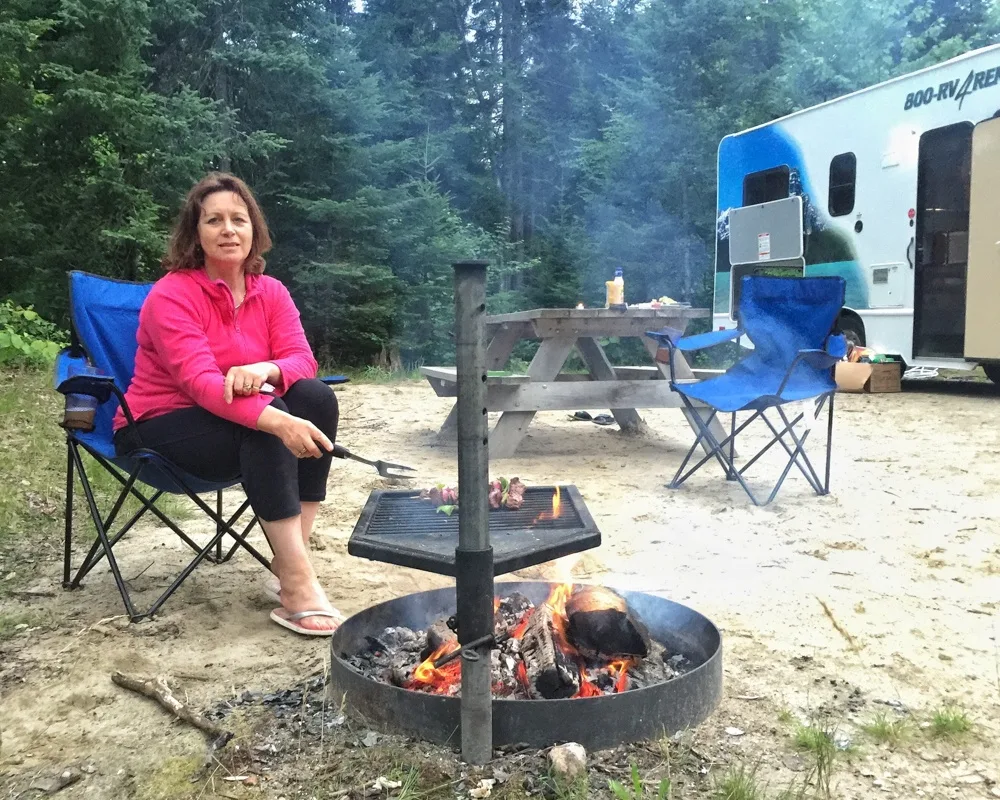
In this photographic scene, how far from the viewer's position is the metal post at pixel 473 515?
4.07 feet

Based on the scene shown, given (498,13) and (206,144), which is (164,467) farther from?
(498,13)

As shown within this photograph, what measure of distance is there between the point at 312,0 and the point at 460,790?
12588 mm

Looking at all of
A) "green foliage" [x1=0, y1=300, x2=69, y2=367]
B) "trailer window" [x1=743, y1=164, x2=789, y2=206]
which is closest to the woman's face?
"green foliage" [x1=0, y1=300, x2=69, y2=367]

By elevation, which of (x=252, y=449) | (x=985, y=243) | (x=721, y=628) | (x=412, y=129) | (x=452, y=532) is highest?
(x=412, y=129)

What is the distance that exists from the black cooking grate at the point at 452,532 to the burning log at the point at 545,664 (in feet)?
0.67

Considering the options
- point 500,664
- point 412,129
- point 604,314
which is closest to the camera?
point 500,664

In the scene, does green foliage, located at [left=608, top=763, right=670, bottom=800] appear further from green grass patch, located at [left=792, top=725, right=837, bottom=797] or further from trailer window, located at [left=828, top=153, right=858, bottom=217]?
trailer window, located at [left=828, top=153, right=858, bottom=217]

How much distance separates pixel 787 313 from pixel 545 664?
2699 millimetres

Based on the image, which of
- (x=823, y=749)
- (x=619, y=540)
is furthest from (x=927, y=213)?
(x=823, y=749)

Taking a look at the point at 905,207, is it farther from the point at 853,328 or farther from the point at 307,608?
the point at 307,608

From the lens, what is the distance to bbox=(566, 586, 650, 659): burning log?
1.65m

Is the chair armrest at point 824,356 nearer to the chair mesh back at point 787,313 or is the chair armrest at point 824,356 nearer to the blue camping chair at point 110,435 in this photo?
the chair mesh back at point 787,313

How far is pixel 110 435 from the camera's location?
2.24 m

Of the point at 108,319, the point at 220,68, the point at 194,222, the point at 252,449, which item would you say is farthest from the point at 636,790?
the point at 220,68
